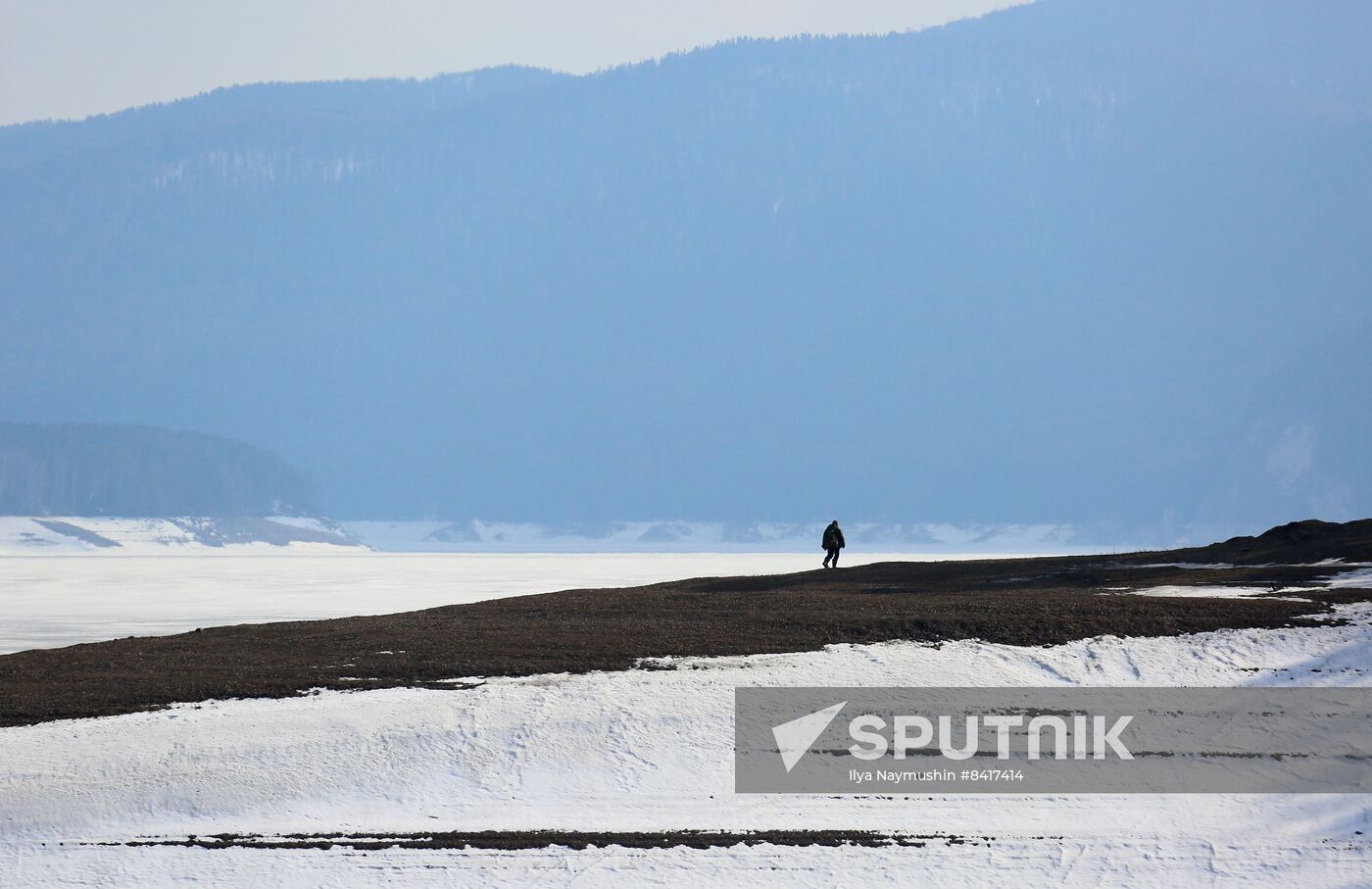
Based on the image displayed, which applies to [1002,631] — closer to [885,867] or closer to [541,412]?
[885,867]

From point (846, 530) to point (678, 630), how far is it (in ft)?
446

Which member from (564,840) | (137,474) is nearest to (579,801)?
(564,840)

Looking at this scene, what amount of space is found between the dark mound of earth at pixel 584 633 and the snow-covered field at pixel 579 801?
987mm

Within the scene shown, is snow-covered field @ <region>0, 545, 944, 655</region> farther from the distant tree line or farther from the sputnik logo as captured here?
the distant tree line

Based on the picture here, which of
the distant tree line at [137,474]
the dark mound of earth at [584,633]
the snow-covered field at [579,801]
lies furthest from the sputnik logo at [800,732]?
the distant tree line at [137,474]

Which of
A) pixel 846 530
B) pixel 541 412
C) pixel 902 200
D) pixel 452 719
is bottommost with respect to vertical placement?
pixel 452 719

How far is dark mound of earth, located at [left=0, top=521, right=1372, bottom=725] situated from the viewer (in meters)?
15.8

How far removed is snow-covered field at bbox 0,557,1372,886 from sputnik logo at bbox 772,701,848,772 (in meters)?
0.54

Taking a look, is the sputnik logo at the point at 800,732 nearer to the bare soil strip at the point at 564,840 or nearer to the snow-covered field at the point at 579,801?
the snow-covered field at the point at 579,801

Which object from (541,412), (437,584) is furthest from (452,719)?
(541,412)

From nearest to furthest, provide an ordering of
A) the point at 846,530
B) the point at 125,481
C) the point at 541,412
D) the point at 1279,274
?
1. the point at 125,481
2. the point at 846,530
3. the point at 1279,274
4. the point at 541,412

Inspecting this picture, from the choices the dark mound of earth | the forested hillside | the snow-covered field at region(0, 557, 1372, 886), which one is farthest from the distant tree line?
the snow-covered field at region(0, 557, 1372, 886)

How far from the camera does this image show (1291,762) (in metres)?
13.4

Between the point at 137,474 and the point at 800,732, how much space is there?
12901 centimetres
